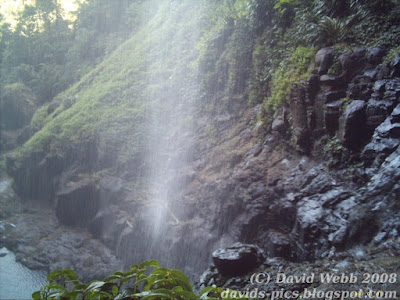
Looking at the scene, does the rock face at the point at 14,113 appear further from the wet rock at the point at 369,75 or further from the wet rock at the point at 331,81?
the wet rock at the point at 369,75

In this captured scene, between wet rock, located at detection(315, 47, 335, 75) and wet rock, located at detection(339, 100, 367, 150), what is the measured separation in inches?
39.9

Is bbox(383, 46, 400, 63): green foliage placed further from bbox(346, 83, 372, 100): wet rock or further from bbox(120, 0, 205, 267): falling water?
bbox(120, 0, 205, 267): falling water

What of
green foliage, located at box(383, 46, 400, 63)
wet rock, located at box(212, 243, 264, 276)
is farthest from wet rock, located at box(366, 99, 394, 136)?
wet rock, located at box(212, 243, 264, 276)

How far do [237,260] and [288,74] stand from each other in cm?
409

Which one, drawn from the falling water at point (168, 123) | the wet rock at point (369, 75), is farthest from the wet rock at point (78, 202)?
the wet rock at point (369, 75)

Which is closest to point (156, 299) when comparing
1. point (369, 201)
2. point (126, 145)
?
point (369, 201)

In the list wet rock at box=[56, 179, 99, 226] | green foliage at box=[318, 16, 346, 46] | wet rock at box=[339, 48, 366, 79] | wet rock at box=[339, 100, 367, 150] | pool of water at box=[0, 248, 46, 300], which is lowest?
pool of water at box=[0, 248, 46, 300]

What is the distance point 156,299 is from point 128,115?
10.6 metres

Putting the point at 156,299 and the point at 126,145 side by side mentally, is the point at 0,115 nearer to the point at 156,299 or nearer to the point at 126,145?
the point at 126,145

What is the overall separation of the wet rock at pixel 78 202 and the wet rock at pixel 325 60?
25.4ft

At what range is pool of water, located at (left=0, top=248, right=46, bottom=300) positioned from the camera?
24.7ft

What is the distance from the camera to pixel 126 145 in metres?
10.4

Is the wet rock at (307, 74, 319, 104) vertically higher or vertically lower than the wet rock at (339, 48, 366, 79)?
lower

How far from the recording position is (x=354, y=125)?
4.61 metres
